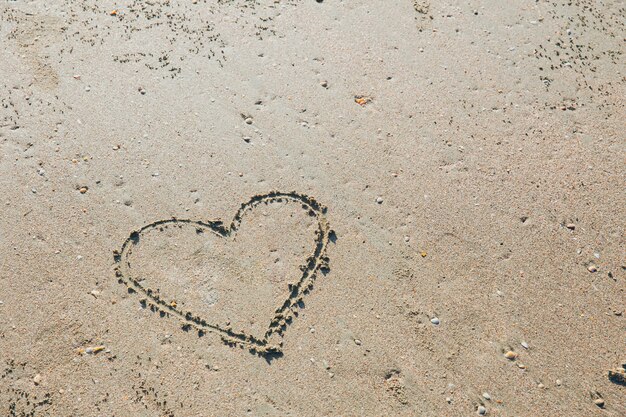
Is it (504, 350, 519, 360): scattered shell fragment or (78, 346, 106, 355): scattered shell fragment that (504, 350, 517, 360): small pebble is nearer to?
(504, 350, 519, 360): scattered shell fragment

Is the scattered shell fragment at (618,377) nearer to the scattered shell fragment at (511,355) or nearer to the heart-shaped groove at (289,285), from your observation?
the scattered shell fragment at (511,355)

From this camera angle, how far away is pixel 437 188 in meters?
5.68

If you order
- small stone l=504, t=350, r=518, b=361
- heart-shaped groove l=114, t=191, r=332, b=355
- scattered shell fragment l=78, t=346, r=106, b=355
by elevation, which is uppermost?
small stone l=504, t=350, r=518, b=361

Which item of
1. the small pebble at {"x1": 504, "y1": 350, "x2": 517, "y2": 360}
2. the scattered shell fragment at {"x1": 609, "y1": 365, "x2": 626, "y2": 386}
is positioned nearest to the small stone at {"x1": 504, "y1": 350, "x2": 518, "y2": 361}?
the small pebble at {"x1": 504, "y1": 350, "x2": 517, "y2": 360}

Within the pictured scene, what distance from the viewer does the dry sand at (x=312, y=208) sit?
4473 millimetres

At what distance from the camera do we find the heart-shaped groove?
468 centimetres

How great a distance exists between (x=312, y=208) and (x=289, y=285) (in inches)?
33.2

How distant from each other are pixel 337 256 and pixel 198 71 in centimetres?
285

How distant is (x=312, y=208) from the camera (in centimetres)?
547

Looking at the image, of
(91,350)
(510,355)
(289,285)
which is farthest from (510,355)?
(91,350)

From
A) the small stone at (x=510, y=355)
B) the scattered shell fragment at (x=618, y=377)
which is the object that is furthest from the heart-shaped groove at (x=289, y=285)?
the scattered shell fragment at (x=618, y=377)

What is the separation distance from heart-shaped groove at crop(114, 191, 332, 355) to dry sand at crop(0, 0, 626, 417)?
0.06ft

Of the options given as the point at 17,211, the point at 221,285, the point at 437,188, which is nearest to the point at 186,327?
the point at 221,285

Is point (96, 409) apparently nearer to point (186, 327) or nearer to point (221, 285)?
point (186, 327)
